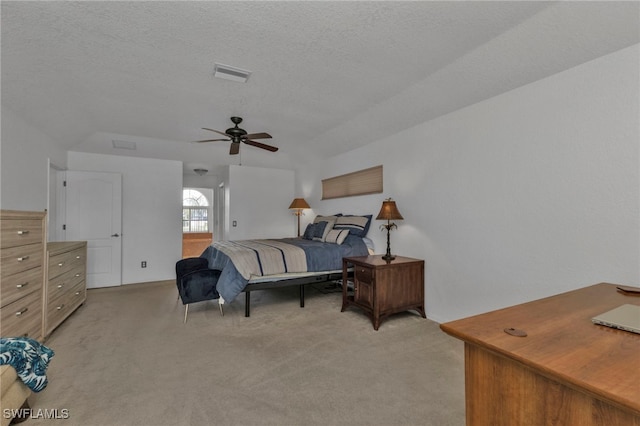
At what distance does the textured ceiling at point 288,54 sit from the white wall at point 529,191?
0.23 m

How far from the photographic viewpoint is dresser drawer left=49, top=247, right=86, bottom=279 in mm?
2787

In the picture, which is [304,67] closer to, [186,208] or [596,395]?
[596,395]

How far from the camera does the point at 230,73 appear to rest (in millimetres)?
2602

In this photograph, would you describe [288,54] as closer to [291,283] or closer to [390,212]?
[390,212]

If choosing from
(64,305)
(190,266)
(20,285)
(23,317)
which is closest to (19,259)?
(20,285)

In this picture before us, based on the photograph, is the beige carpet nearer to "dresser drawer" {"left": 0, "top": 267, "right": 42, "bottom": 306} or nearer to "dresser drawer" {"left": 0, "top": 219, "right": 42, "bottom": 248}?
"dresser drawer" {"left": 0, "top": 267, "right": 42, "bottom": 306}

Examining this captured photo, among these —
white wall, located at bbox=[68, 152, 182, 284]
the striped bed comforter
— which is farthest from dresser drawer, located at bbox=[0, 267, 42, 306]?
white wall, located at bbox=[68, 152, 182, 284]

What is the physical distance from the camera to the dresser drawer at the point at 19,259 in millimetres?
1980

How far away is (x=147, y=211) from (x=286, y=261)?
10.9 feet

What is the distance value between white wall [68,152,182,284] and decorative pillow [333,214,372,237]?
3.31 m

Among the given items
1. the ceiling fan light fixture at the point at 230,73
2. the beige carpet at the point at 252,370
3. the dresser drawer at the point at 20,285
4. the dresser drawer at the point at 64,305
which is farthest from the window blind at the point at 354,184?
the dresser drawer at the point at 64,305

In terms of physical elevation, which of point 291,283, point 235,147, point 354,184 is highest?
point 235,147

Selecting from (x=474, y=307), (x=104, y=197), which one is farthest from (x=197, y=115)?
(x=474, y=307)

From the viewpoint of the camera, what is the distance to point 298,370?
7.08 ft
